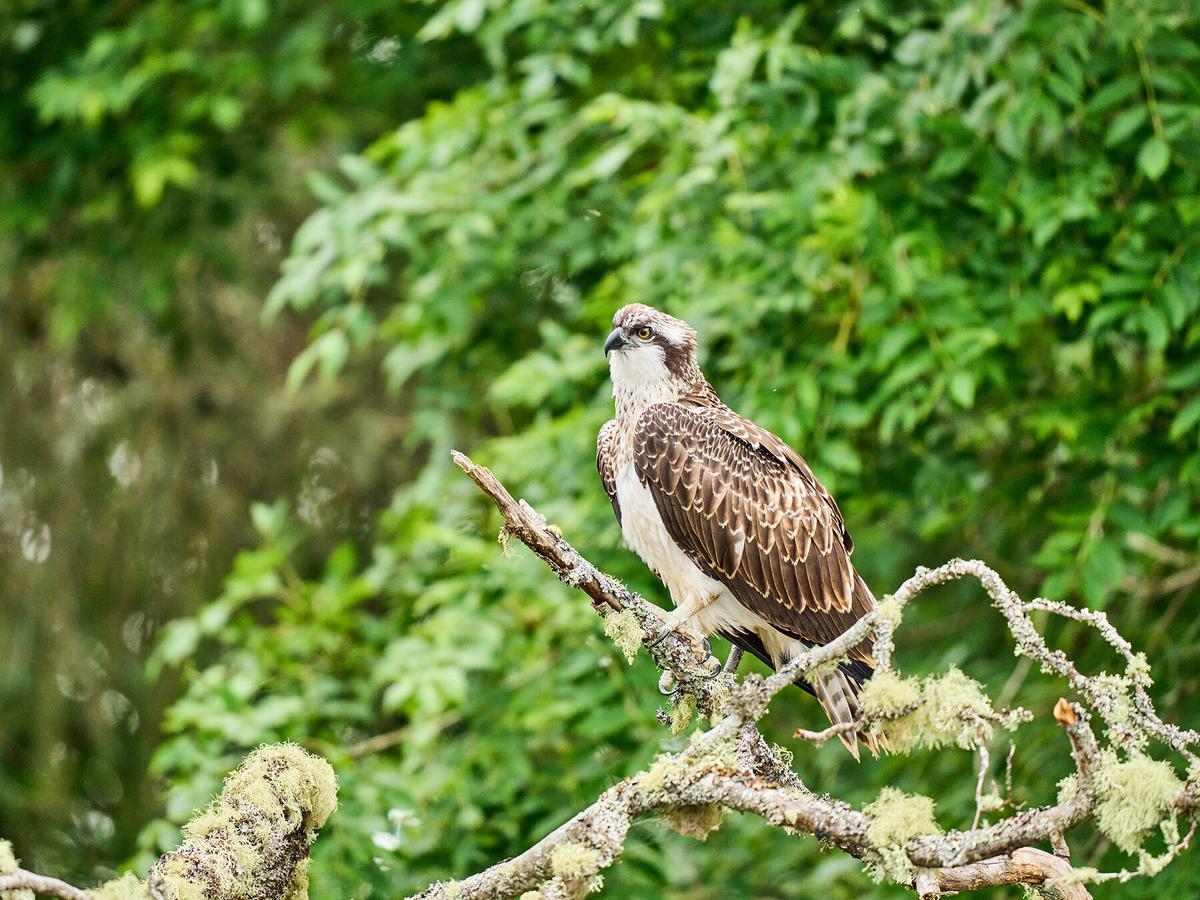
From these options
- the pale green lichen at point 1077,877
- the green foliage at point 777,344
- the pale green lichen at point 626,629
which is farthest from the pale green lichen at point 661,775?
the green foliage at point 777,344

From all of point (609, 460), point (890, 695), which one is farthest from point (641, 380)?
point (890, 695)

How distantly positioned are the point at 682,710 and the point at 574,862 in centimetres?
83

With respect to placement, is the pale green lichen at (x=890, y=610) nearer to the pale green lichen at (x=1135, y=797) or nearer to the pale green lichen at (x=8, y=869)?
the pale green lichen at (x=1135, y=797)

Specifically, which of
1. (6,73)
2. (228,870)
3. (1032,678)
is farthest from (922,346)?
(6,73)

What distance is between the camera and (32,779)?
838 cm

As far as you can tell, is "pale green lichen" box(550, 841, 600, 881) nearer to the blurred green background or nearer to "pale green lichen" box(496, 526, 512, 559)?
"pale green lichen" box(496, 526, 512, 559)

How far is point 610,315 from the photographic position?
247 inches

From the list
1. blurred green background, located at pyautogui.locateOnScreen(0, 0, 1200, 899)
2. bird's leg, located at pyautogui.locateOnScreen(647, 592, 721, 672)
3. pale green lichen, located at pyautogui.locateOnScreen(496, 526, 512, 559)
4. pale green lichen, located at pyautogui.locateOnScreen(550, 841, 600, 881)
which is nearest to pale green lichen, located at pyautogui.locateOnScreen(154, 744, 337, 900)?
pale green lichen, located at pyautogui.locateOnScreen(550, 841, 600, 881)

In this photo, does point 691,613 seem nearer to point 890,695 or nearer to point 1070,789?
point 890,695

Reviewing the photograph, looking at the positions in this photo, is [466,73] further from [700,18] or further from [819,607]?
[819,607]

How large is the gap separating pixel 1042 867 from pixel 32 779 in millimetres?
6911

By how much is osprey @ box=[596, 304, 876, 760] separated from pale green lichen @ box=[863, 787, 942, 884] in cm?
166

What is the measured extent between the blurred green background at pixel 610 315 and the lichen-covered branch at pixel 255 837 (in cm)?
208

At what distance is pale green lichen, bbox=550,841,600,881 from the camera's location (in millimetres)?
2961
